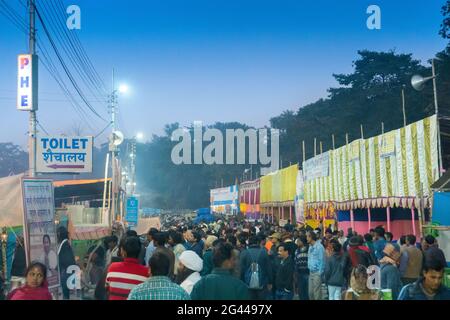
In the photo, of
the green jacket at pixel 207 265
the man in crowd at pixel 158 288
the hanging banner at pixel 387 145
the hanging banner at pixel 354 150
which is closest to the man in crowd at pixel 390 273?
the green jacket at pixel 207 265

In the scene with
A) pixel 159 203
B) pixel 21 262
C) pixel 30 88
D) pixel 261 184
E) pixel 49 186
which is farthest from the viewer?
pixel 159 203

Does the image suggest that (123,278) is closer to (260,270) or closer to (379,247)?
(260,270)

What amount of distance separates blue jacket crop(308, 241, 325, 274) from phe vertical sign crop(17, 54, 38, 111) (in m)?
8.64

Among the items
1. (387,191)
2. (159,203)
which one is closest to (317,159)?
(387,191)

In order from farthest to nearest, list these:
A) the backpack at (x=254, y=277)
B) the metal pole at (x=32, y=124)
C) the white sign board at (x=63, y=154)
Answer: the white sign board at (x=63, y=154)
the metal pole at (x=32, y=124)
the backpack at (x=254, y=277)

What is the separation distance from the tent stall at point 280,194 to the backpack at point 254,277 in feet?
74.1

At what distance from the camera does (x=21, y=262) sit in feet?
33.2

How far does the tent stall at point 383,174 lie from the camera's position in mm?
16250

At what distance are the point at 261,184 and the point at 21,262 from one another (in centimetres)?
3873

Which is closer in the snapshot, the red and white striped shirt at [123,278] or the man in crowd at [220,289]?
the man in crowd at [220,289]

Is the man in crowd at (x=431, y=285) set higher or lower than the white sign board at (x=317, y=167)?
lower

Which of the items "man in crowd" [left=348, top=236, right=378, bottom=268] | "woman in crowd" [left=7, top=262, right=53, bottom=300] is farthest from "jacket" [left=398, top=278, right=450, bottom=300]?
"man in crowd" [left=348, top=236, right=378, bottom=268]

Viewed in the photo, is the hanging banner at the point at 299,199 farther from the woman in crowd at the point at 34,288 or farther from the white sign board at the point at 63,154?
the woman in crowd at the point at 34,288
